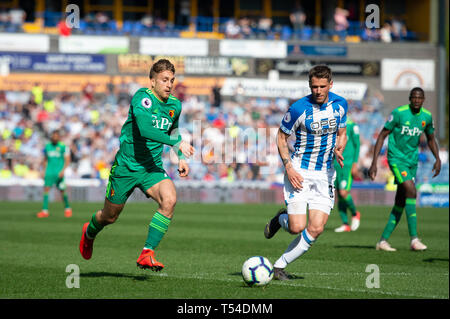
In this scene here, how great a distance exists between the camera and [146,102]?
7.93 m

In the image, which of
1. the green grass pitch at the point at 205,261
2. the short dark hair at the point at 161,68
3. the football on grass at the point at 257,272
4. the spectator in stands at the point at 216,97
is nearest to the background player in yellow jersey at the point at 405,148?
the green grass pitch at the point at 205,261

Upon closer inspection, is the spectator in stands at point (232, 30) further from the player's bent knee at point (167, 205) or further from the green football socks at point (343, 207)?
the player's bent knee at point (167, 205)

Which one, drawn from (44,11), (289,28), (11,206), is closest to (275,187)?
(11,206)

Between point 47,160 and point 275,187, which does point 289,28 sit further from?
point 47,160

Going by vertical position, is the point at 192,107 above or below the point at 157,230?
above

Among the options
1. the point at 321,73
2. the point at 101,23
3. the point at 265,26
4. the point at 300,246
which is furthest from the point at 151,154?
the point at 265,26

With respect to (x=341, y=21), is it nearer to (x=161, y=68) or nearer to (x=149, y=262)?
(x=161, y=68)

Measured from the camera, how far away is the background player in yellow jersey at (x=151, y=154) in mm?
7895

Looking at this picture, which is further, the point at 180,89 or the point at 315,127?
the point at 180,89

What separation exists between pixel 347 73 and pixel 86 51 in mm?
12111

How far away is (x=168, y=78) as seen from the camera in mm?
8000

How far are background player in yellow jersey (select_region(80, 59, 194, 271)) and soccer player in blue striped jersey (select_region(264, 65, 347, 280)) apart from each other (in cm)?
123

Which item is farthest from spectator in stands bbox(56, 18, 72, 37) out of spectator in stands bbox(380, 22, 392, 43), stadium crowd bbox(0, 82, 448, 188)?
spectator in stands bbox(380, 22, 392, 43)

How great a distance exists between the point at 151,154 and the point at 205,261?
96.9 inches
